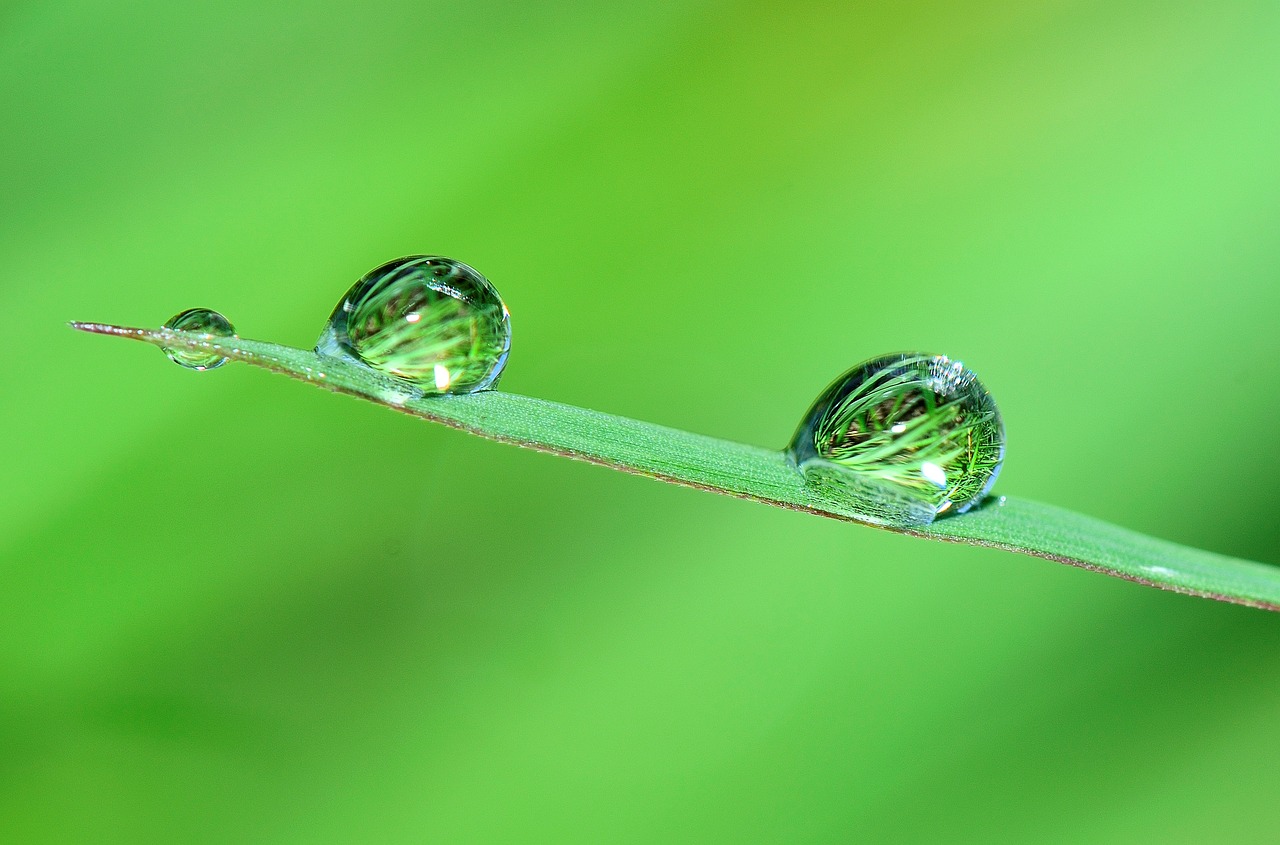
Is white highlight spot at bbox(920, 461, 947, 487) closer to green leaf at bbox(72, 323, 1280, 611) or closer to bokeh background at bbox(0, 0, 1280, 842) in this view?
green leaf at bbox(72, 323, 1280, 611)

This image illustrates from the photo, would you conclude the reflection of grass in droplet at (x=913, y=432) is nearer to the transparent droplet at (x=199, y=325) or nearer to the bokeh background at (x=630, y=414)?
the bokeh background at (x=630, y=414)

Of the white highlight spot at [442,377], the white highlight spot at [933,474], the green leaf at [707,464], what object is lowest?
the green leaf at [707,464]

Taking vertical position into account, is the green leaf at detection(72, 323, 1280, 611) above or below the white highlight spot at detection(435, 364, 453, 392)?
below

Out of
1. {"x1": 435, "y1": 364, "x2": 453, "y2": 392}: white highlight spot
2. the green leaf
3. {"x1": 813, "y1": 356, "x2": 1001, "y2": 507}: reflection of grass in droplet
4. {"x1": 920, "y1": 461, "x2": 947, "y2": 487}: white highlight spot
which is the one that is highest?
{"x1": 813, "y1": 356, "x2": 1001, "y2": 507}: reflection of grass in droplet

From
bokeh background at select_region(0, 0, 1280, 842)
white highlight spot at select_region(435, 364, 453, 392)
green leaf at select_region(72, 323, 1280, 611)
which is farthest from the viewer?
bokeh background at select_region(0, 0, 1280, 842)

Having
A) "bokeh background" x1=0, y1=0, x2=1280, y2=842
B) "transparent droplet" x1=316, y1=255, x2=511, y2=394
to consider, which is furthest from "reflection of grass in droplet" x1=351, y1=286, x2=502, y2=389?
"bokeh background" x1=0, y1=0, x2=1280, y2=842

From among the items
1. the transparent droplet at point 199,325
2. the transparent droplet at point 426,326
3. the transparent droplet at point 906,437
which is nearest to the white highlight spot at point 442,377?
the transparent droplet at point 426,326

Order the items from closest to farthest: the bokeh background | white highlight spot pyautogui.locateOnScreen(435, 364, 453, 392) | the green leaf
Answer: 1. the green leaf
2. white highlight spot pyautogui.locateOnScreen(435, 364, 453, 392)
3. the bokeh background

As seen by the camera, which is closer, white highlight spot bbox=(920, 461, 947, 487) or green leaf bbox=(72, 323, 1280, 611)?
green leaf bbox=(72, 323, 1280, 611)
